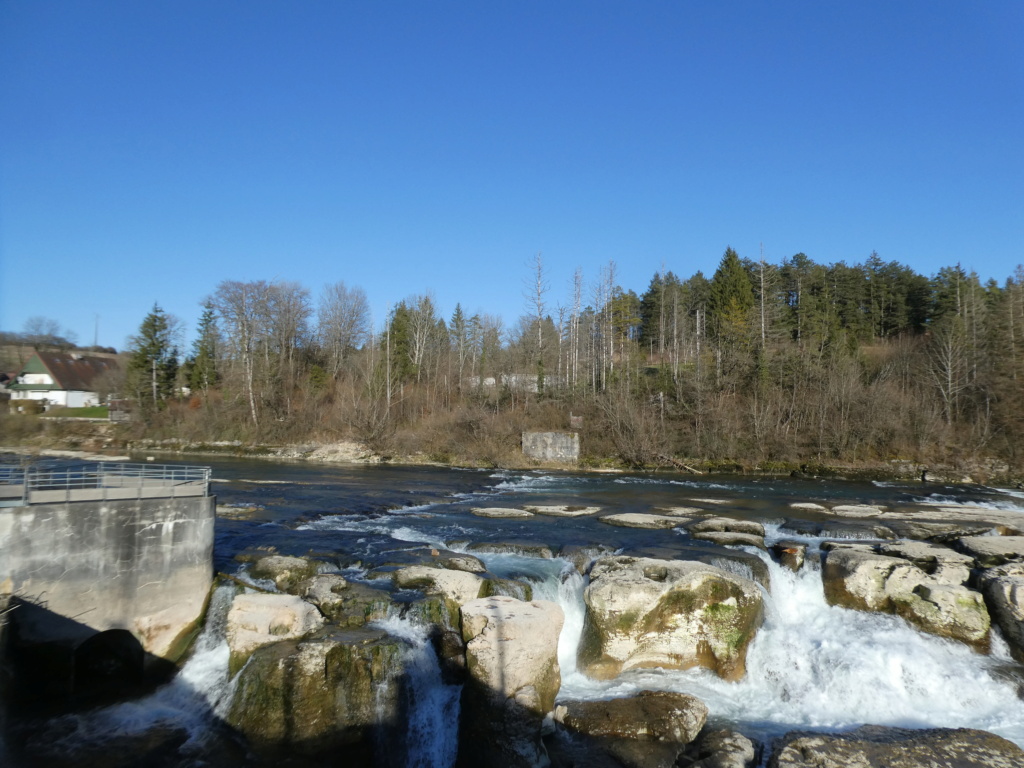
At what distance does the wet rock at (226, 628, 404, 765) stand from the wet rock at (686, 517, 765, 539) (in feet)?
35.3

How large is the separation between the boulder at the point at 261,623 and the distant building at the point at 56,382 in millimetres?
66213

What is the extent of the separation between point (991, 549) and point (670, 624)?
8.89m

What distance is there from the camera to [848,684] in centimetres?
1082

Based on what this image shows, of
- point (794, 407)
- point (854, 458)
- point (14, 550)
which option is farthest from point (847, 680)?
point (794, 407)

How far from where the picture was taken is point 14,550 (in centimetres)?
1006

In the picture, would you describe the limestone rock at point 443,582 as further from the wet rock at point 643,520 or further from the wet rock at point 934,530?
the wet rock at point 934,530

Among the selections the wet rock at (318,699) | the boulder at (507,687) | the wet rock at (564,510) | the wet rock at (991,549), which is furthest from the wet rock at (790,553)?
the wet rock at (318,699)

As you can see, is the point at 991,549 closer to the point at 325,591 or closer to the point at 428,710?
the point at 428,710

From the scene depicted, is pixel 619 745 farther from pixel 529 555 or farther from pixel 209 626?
pixel 209 626

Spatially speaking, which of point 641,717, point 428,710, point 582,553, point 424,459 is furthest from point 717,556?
point 424,459

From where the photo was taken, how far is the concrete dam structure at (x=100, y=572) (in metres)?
10.1

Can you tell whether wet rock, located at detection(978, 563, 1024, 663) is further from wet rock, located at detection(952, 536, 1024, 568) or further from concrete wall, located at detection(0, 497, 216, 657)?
concrete wall, located at detection(0, 497, 216, 657)

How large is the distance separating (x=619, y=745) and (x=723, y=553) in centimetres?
717

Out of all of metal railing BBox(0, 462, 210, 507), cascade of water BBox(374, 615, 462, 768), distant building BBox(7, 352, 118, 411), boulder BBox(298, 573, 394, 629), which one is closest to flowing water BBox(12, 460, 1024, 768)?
cascade of water BBox(374, 615, 462, 768)
